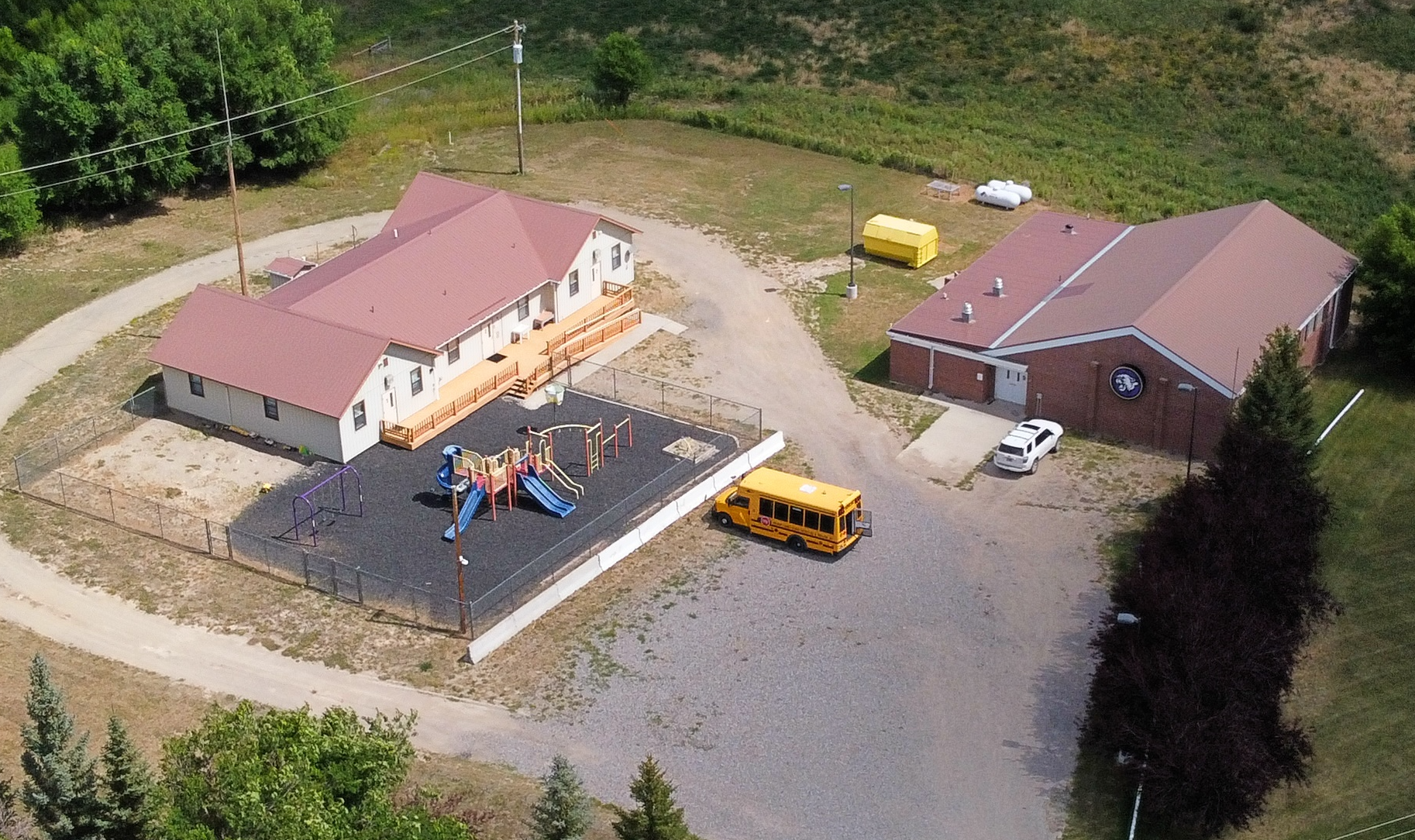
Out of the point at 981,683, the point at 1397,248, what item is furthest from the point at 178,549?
the point at 1397,248

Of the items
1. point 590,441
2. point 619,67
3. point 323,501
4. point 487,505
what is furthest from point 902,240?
point 323,501

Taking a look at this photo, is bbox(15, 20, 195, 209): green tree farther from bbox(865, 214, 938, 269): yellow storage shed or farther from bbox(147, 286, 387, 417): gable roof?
bbox(865, 214, 938, 269): yellow storage shed

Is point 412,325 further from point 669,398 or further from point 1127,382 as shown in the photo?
point 1127,382

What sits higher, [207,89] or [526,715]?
[207,89]

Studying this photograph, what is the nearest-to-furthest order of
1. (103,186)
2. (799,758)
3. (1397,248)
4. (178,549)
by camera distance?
(799,758) → (178,549) → (1397,248) → (103,186)

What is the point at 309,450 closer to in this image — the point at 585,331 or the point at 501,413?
the point at 501,413

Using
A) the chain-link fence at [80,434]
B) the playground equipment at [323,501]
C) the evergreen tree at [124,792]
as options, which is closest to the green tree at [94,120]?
the chain-link fence at [80,434]
